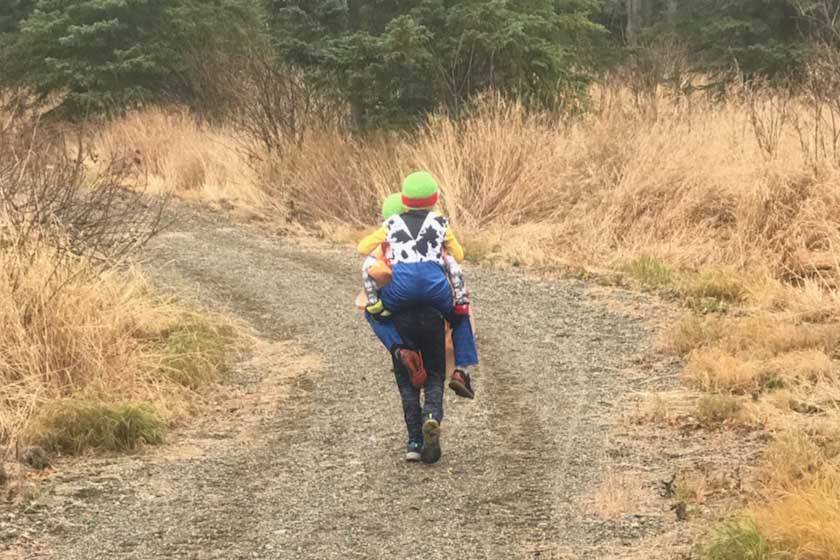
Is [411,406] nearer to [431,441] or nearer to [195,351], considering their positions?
[431,441]

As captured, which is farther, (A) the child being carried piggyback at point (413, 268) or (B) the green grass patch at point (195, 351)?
(B) the green grass patch at point (195, 351)

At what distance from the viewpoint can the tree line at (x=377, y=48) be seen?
55.8 feet

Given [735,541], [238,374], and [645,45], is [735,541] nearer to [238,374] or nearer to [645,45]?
[238,374]

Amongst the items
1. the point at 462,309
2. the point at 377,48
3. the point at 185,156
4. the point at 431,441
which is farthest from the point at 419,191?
the point at 185,156

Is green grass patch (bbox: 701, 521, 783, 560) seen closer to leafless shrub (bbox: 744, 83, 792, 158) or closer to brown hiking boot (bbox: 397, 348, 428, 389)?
brown hiking boot (bbox: 397, 348, 428, 389)

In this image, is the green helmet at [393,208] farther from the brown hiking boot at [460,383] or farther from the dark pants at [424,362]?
the brown hiking boot at [460,383]

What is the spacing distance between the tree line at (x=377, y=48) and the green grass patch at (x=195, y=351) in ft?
25.0

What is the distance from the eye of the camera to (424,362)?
259 inches

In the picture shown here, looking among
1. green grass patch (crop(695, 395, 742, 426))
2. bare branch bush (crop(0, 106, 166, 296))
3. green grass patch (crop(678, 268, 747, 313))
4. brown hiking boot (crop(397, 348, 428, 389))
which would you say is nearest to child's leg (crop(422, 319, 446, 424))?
brown hiking boot (crop(397, 348, 428, 389))

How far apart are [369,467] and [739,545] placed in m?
2.47

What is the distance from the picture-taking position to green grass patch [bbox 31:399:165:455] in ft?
22.7

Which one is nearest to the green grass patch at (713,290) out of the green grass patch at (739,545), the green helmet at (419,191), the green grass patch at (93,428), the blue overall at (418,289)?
the blue overall at (418,289)

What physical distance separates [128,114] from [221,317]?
14.9 metres

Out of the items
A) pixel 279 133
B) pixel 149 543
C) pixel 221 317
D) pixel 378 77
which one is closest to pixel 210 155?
pixel 279 133
